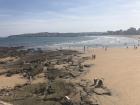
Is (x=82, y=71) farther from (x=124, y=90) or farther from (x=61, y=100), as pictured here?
(x=61, y=100)

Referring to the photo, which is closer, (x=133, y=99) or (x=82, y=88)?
(x=133, y=99)

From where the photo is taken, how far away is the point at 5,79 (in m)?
30.9

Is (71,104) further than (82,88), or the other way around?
(82,88)

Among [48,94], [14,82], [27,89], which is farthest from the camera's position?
[14,82]

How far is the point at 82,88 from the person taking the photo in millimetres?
21922

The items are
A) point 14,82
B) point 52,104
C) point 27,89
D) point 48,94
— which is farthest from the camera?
point 14,82

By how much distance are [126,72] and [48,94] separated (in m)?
13.2

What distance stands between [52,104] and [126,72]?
15038 millimetres

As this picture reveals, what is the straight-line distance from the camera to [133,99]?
19938 millimetres

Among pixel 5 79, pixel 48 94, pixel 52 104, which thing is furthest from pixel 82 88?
pixel 5 79

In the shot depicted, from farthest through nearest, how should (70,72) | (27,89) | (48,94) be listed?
(70,72)
(27,89)
(48,94)

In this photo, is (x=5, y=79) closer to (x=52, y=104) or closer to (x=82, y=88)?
(x=82, y=88)

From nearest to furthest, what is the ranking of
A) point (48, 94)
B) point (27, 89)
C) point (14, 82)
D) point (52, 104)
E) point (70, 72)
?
point (52, 104) < point (48, 94) < point (27, 89) < point (14, 82) < point (70, 72)

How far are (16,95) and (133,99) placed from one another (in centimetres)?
823
